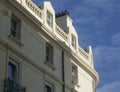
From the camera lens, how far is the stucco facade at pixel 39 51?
33344mm

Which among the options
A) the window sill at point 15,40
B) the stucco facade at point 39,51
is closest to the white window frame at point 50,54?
the stucco facade at point 39,51

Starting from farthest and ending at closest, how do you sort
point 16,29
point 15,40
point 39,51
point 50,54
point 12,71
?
point 50,54 → point 39,51 → point 16,29 → point 15,40 → point 12,71

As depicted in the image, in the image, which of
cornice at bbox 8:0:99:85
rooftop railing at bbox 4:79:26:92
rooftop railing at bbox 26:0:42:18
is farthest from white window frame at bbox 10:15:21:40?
rooftop railing at bbox 4:79:26:92

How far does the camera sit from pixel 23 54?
3444cm

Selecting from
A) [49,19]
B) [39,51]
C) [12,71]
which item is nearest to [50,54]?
[39,51]

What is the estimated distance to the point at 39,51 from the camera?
37312 mm

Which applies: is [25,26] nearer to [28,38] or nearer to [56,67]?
[28,38]

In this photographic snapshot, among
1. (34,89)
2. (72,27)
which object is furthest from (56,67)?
(72,27)

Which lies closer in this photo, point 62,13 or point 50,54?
point 50,54

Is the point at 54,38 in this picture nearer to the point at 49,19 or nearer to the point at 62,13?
the point at 49,19

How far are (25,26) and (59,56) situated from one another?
6.02m

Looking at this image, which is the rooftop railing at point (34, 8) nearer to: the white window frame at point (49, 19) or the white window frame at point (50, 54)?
the white window frame at point (49, 19)

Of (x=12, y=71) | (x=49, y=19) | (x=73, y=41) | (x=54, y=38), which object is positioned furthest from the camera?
(x=73, y=41)

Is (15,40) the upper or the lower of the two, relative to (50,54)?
lower
